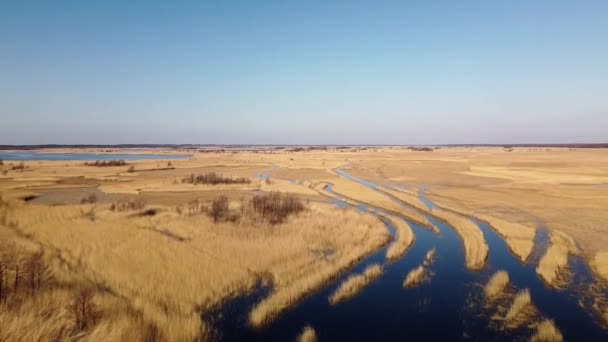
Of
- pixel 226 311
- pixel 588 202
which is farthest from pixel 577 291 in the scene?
pixel 588 202

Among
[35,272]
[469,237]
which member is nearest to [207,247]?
[35,272]

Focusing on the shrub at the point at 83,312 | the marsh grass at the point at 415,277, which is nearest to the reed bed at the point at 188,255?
the shrub at the point at 83,312

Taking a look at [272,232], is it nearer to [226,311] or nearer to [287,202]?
[287,202]

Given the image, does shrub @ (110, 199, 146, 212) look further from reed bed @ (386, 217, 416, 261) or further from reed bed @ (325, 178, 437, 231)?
reed bed @ (325, 178, 437, 231)

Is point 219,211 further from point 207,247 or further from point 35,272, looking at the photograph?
point 35,272

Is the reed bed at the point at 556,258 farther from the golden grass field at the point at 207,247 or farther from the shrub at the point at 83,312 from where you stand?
the shrub at the point at 83,312

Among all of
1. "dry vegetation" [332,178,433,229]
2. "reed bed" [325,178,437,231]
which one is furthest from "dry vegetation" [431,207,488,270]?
"dry vegetation" [332,178,433,229]
